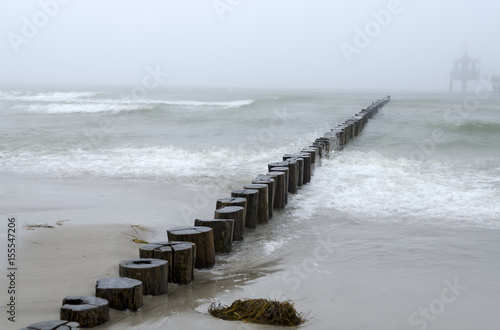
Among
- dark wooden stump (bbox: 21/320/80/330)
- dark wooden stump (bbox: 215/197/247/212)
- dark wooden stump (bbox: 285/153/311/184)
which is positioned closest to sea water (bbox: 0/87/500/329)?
dark wooden stump (bbox: 285/153/311/184)

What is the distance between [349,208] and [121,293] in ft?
13.2

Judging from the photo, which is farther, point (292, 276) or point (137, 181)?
point (137, 181)

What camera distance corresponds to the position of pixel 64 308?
304 centimetres

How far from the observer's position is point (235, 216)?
5.12 m

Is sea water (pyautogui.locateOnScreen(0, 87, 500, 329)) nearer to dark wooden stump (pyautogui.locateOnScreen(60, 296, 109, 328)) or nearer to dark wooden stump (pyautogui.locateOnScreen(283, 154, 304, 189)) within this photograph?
dark wooden stump (pyautogui.locateOnScreen(283, 154, 304, 189))

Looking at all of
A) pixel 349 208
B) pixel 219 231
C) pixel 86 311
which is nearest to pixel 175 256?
pixel 219 231

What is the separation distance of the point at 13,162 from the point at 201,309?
28.9ft

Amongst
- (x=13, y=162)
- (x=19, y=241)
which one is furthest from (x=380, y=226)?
(x=13, y=162)

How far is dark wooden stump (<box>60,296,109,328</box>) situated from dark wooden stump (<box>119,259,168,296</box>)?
425 mm

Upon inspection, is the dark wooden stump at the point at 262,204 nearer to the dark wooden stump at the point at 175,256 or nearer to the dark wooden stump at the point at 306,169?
the dark wooden stump at the point at 175,256

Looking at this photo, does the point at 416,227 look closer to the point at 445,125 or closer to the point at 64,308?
the point at 64,308

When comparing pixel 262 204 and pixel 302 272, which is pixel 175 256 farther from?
pixel 262 204

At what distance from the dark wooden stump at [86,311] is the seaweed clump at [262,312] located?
705 millimetres

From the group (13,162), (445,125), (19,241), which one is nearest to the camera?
(19,241)
